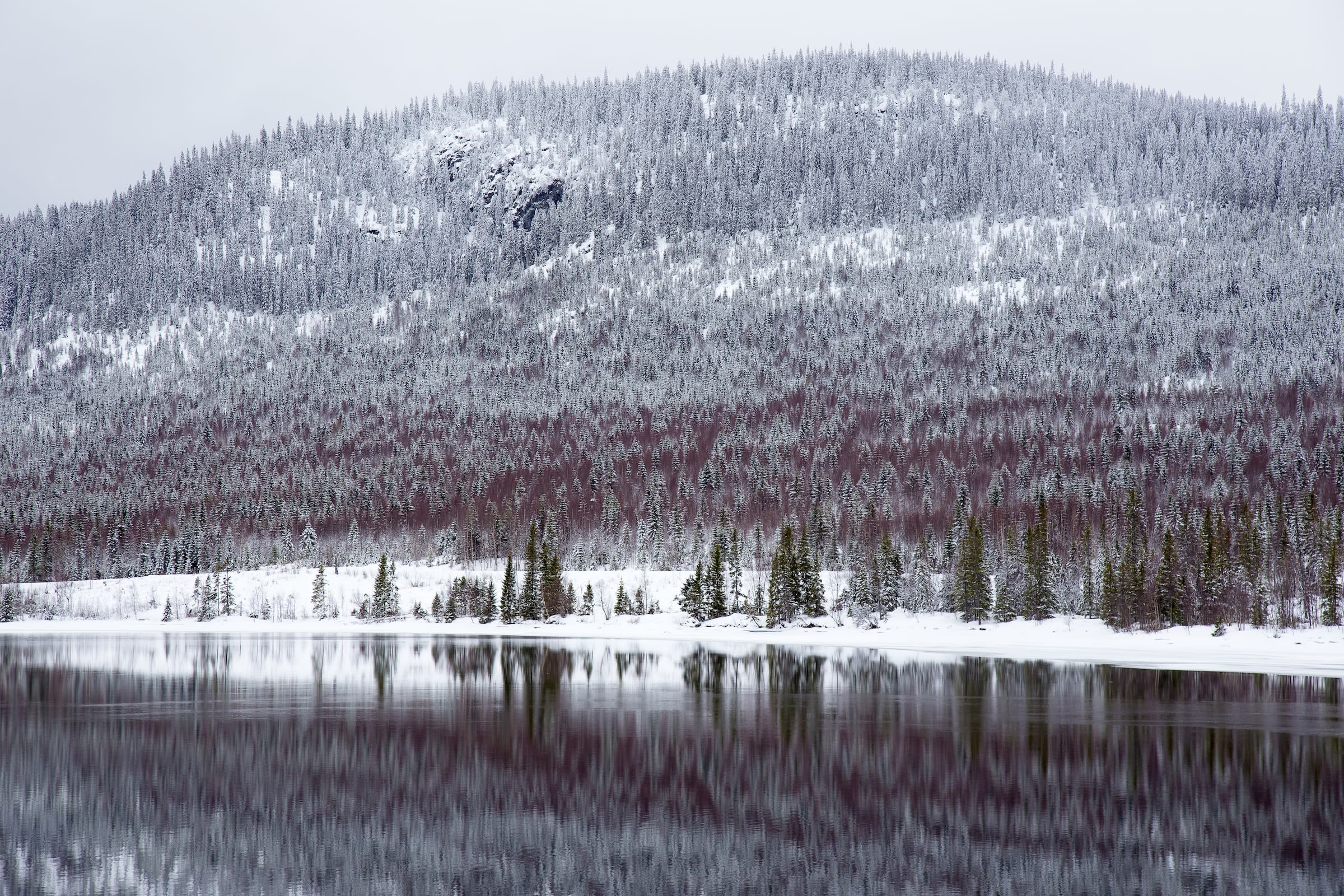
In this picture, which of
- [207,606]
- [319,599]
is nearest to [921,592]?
[319,599]

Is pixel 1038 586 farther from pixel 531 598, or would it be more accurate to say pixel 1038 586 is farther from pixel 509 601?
pixel 509 601

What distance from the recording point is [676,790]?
31703mm

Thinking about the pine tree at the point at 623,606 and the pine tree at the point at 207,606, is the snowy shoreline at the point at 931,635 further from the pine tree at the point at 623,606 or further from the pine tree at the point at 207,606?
the pine tree at the point at 623,606

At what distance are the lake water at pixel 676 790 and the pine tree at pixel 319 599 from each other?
312 ft

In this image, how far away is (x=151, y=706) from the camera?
51.9 m

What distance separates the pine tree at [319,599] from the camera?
152125 mm

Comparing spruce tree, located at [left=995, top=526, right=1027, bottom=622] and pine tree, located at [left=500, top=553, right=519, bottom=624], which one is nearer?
spruce tree, located at [left=995, top=526, right=1027, bottom=622]

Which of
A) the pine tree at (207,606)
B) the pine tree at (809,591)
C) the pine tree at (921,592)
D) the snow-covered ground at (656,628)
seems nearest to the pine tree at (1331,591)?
the snow-covered ground at (656,628)

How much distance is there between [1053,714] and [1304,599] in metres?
63.5

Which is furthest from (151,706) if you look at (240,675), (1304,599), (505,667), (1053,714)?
(1304,599)

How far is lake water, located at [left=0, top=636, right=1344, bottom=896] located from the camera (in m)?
23.7

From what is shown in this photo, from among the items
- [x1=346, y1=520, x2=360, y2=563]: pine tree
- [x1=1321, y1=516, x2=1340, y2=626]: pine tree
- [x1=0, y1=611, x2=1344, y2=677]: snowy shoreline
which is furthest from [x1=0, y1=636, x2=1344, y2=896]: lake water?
[x1=346, y1=520, x2=360, y2=563]: pine tree

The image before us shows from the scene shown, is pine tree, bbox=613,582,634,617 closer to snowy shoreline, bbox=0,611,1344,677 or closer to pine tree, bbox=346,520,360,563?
snowy shoreline, bbox=0,611,1344,677

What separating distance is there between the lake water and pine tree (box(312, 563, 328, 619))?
95.0 meters
